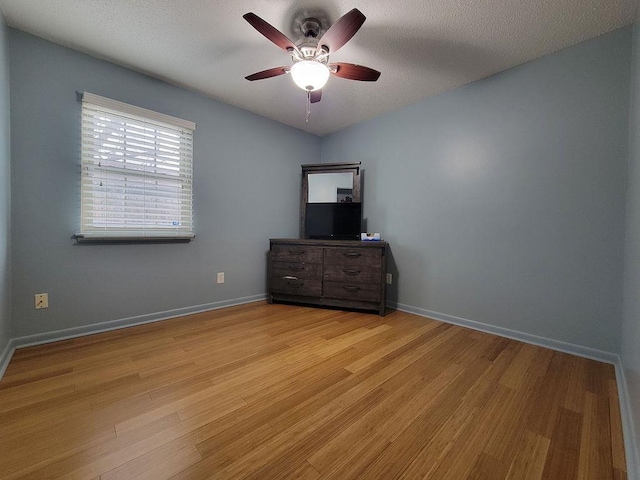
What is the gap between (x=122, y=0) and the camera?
58.7 inches

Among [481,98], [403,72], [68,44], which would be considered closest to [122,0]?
[68,44]

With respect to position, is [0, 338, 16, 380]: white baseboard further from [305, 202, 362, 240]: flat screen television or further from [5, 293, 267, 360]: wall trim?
[305, 202, 362, 240]: flat screen television

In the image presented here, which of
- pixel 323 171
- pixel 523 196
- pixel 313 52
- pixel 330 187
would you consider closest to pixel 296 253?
pixel 330 187

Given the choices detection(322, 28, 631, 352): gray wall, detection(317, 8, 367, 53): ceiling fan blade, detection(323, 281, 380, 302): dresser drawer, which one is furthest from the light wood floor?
detection(317, 8, 367, 53): ceiling fan blade

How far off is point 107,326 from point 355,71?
2769mm

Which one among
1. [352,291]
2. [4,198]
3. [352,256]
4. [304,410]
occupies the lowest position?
[304,410]

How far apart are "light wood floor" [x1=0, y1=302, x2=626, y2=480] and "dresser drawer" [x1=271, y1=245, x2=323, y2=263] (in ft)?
3.35

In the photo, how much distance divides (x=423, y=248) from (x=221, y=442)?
2.33m

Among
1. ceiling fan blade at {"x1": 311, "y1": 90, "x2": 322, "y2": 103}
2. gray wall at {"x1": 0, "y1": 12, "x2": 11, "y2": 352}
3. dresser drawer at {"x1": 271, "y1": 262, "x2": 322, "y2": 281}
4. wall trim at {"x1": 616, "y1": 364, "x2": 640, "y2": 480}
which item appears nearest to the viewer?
wall trim at {"x1": 616, "y1": 364, "x2": 640, "y2": 480}

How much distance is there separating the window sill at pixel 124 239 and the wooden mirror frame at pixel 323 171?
139 cm

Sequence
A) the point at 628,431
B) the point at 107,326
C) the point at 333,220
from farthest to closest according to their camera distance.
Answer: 1. the point at 333,220
2. the point at 107,326
3. the point at 628,431

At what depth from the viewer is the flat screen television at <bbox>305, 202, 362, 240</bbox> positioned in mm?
3057

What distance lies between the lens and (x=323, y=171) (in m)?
3.28

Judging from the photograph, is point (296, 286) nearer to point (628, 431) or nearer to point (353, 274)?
point (353, 274)
